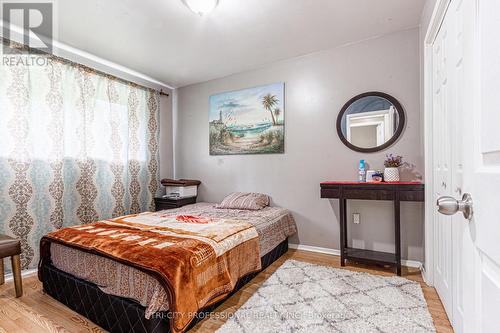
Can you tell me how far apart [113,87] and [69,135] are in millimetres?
887

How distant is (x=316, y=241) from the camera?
123 inches

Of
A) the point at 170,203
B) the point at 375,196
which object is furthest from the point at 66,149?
the point at 375,196

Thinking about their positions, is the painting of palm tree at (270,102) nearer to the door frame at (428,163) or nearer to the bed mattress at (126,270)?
the bed mattress at (126,270)

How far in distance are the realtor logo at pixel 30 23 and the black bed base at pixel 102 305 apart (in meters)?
2.31

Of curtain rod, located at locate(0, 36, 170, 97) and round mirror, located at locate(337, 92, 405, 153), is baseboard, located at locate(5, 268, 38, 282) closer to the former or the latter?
curtain rod, located at locate(0, 36, 170, 97)

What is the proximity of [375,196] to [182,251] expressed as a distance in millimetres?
1930

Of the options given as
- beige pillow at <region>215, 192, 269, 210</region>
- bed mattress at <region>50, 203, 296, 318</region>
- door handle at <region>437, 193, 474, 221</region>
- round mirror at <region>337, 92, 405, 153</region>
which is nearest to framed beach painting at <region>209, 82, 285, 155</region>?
beige pillow at <region>215, 192, 269, 210</region>

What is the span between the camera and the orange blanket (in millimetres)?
1491

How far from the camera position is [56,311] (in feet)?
6.19

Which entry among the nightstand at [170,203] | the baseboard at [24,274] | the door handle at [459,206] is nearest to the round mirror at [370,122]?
the door handle at [459,206]

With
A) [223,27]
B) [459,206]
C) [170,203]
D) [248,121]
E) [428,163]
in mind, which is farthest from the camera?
[170,203]

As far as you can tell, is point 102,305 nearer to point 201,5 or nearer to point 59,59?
point 201,5

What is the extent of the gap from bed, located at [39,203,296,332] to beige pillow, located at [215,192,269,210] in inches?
28.1

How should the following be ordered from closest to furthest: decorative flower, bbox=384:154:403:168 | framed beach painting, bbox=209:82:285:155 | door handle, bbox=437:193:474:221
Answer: door handle, bbox=437:193:474:221 → decorative flower, bbox=384:154:403:168 → framed beach painting, bbox=209:82:285:155
